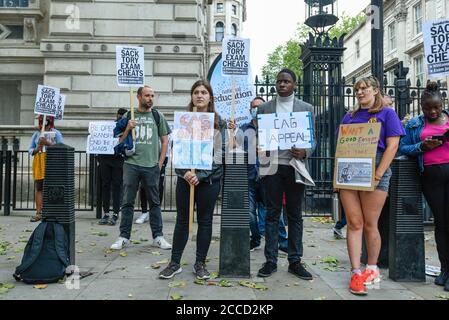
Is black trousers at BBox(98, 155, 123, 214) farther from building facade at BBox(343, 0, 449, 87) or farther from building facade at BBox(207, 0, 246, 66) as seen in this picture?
building facade at BBox(207, 0, 246, 66)

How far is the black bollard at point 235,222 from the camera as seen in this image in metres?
5.10

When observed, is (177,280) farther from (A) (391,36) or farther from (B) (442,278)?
(A) (391,36)

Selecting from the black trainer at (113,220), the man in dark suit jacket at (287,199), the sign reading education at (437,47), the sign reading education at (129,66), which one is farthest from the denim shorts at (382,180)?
the black trainer at (113,220)

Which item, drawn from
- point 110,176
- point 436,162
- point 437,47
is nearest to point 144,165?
point 110,176

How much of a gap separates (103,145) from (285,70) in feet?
17.7

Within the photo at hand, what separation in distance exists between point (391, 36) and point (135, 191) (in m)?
35.9

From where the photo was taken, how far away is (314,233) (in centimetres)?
854

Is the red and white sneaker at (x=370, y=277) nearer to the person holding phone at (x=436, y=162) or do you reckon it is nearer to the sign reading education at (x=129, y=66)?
the person holding phone at (x=436, y=162)

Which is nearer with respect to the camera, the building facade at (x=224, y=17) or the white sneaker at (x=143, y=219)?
the white sneaker at (x=143, y=219)

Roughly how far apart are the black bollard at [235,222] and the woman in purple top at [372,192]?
116 centimetres

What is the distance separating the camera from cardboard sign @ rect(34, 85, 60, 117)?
8.77 metres

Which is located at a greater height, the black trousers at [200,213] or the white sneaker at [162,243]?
the black trousers at [200,213]

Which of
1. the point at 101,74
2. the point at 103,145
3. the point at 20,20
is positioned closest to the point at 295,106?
the point at 103,145

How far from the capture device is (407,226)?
5.14 m
